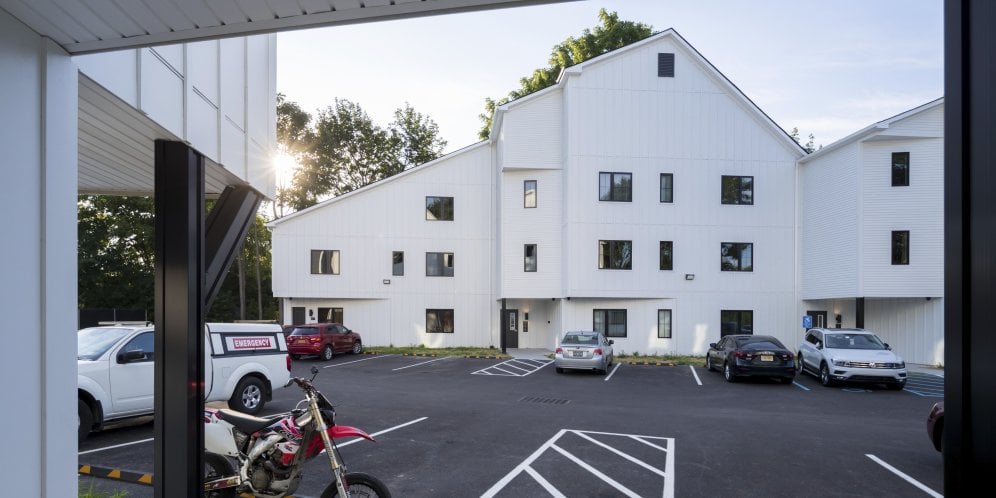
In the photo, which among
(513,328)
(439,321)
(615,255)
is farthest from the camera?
Answer: (439,321)

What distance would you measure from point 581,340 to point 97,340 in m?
15.0

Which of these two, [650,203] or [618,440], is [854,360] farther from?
[650,203]

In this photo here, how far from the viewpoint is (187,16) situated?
10.3ft

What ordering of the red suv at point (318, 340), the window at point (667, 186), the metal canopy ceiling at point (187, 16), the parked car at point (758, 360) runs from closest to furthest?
the metal canopy ceiling at point (187, 16) → the parked car at point (758, 360) → the red suv at point (318, 340) → the window at point (667, 186)

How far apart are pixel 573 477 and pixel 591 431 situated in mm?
3063

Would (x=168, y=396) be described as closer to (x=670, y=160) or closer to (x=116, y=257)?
(x=670, y=160)

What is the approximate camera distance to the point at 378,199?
30.4m

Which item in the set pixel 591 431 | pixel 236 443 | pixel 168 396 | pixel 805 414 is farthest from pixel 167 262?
pixel 805 414

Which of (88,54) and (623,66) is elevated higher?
(623,66)

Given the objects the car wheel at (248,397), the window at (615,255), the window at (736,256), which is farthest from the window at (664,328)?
the car wheel at (248,397)

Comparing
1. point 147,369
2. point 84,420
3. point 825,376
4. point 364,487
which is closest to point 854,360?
point 825,376

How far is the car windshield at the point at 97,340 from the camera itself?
9547mm

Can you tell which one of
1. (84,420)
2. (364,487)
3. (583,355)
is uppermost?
(364,487)
